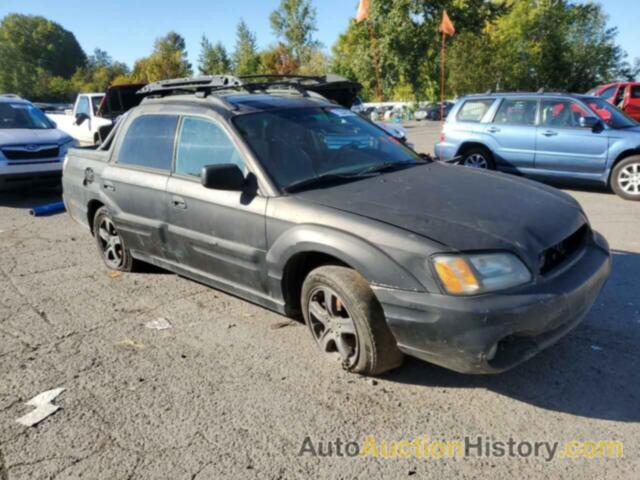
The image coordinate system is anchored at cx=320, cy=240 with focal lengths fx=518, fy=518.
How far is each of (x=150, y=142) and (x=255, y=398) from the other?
2.59 meters

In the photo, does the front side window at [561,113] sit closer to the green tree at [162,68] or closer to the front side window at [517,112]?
the front side window at [517,112]

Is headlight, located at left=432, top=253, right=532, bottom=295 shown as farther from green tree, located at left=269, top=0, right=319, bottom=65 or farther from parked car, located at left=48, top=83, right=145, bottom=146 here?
green tree, located at left=269, top=0, right=319, bottom=65

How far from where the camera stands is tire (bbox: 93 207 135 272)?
5.11 metres

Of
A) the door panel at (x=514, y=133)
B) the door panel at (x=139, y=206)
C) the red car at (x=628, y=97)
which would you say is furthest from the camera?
the red car at (x=628, y=97)

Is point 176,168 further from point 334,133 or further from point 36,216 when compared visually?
point 36,216

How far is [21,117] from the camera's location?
996 cm

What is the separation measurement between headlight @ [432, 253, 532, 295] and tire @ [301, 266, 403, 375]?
0.47 metres

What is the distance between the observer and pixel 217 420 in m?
2.82

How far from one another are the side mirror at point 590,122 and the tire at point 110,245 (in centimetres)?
698

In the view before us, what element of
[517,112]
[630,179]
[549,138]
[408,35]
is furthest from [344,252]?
[408,35]

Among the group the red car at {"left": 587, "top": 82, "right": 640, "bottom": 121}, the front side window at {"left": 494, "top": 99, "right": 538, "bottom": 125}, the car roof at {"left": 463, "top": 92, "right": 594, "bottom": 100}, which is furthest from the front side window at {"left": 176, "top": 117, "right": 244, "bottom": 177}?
the red car at {"left": 587, "top": 82, "right": 640, "bottom": 121}

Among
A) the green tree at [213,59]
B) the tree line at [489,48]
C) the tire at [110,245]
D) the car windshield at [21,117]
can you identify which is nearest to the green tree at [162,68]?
the green tree at [213,59]

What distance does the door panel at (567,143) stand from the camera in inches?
318

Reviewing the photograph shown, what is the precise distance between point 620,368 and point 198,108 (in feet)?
11.3
